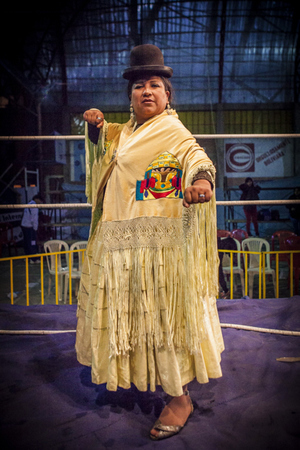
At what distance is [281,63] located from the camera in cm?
955

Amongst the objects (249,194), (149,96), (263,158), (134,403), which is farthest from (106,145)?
(263,158)

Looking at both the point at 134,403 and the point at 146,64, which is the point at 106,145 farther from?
the point at 134,403

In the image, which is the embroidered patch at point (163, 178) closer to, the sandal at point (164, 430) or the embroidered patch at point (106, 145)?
the embroidered patch at point (106, 145)

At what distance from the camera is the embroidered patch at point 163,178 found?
4.37ft

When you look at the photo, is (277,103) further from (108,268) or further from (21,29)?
(108,268)

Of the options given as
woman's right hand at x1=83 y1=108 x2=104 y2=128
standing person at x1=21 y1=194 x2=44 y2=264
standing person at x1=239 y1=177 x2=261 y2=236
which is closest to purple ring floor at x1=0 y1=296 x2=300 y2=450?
woman's right hand at x1=83 y1=108 x2=104 y2=128

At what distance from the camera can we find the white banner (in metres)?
9.69

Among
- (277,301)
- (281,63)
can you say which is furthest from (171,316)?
(281,63)

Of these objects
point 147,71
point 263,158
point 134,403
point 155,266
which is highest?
point 263,158

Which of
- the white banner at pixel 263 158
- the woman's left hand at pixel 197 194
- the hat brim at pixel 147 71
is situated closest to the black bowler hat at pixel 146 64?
the hat brim at pixel 147 71

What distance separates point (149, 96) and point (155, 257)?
674mm

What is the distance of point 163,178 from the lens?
1335mm

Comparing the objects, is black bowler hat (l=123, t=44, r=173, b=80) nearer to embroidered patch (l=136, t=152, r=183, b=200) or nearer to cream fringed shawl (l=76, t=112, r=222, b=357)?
cream fringed shawl (l=76, t=112, r=222, b=357)

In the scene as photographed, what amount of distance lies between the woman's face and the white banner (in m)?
8.67
